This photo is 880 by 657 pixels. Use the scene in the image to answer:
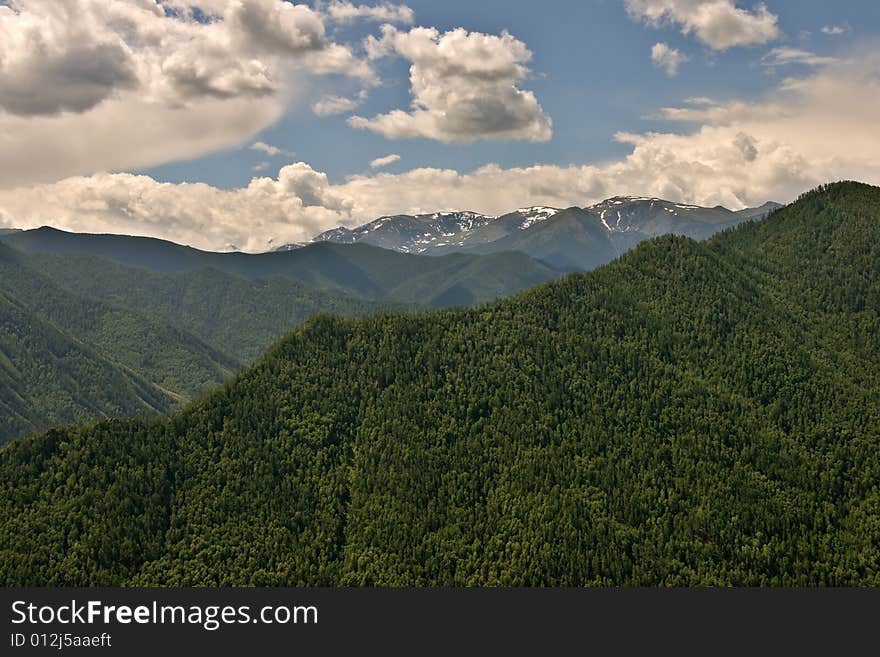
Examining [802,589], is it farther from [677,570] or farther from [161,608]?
[161,608]

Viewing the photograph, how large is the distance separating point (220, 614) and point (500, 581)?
97.4 m

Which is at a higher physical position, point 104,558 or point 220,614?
point 220,614

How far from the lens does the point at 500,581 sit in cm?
19850

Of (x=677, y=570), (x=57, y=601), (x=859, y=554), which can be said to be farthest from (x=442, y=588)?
(x=859, y=554)

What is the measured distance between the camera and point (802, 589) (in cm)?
18825

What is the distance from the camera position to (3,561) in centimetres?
19350

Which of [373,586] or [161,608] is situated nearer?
[161,608]

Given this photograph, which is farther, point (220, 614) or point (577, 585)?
point (577, 585)

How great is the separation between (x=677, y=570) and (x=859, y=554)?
5140 centimetres

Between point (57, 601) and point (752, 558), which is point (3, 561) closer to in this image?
point (57, 601)

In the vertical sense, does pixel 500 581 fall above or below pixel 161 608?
below

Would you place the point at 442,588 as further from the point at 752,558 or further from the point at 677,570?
the point at 752,558

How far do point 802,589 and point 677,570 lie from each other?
3253 centimetres

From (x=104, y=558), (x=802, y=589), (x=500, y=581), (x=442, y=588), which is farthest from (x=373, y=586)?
(x=802, y=589)
